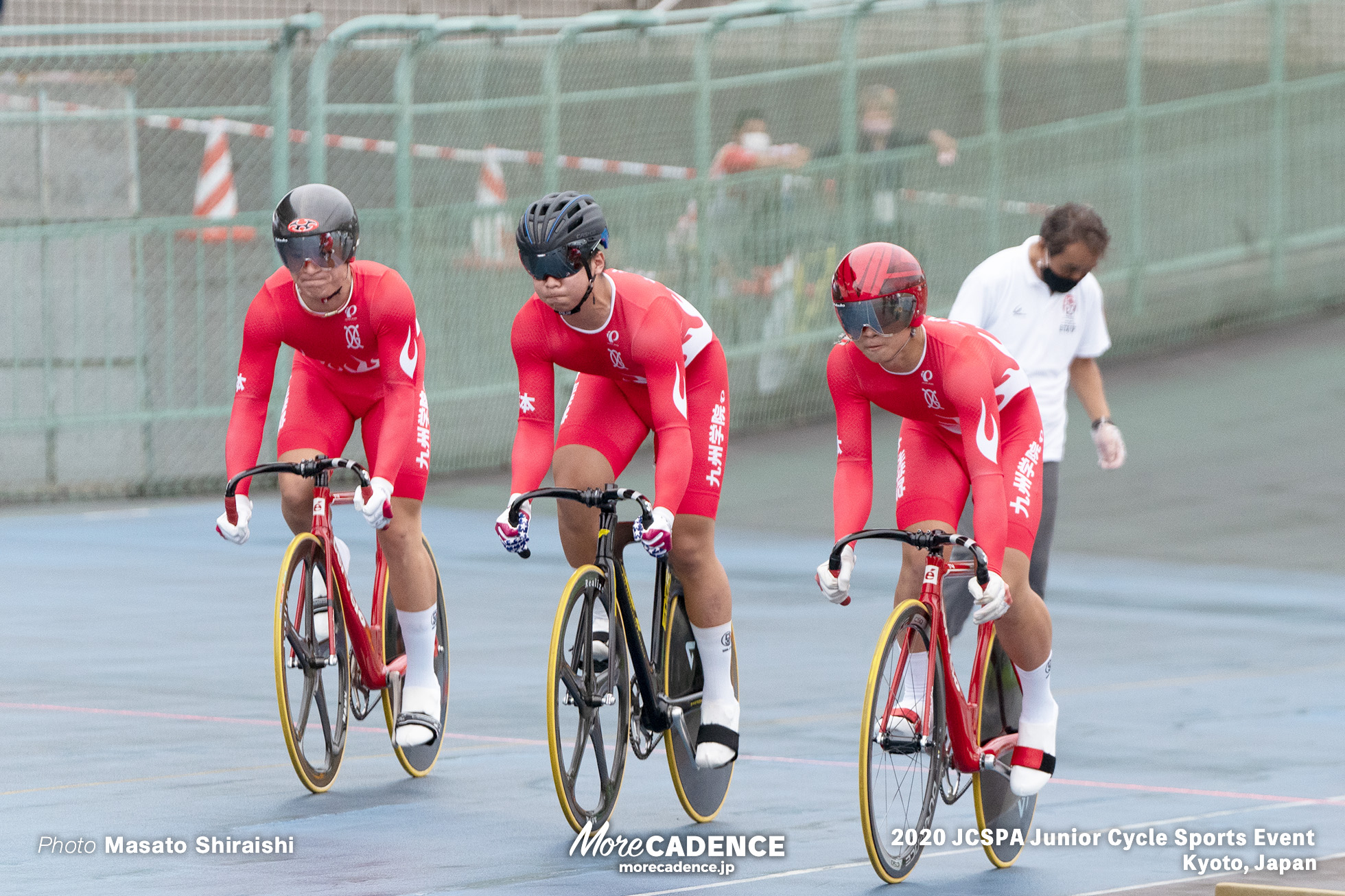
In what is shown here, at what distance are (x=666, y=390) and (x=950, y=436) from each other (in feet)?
2.72

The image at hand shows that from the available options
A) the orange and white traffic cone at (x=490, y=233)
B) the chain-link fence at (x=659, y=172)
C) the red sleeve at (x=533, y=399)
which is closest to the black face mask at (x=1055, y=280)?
the red sleeve at (x=533, y=399)

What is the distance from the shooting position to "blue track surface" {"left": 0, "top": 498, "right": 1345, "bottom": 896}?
600 centimetres

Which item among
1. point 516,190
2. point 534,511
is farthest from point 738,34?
point 534,511

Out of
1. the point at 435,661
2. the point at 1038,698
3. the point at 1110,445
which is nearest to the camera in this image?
the point at 1038,698

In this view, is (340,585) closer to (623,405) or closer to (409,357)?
(409,357)

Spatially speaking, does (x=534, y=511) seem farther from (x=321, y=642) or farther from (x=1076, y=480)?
(x=321, y=642)

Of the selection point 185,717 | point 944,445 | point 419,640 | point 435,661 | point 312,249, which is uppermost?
point 312,249

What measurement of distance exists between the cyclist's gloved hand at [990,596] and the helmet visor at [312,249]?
90.9 inches

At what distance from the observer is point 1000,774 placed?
242 inches

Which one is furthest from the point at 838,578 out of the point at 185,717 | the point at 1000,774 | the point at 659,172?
the point at 659,172

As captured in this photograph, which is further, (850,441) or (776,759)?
(776,759)

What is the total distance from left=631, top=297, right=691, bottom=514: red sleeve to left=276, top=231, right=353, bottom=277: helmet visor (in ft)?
3.53

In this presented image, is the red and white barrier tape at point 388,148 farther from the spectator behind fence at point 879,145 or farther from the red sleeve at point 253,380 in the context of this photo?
the red sleeve at point 253,380

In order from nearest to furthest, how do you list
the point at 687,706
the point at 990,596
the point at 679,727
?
1. the point at 990,596
2. the point at 679,727
3. the point at 687,706
